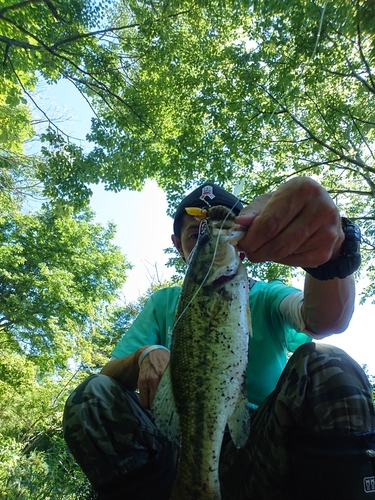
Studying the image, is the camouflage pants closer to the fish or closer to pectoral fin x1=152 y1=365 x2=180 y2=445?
the fish

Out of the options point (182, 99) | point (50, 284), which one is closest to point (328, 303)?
point (182, 99)

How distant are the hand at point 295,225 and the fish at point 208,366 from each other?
0.31 feet

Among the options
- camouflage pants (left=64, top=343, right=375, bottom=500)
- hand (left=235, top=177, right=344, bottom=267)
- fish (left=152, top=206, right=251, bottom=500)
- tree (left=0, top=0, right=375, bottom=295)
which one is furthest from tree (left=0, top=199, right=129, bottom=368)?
hand (left=235, top=177, right=344, bottom=267)

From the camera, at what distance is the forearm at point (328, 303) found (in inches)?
61.6

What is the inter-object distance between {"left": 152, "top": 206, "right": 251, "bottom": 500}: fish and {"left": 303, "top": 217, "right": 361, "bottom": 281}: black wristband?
0.38 m

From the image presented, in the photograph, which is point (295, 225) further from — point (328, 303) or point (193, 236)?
point (193, 236)

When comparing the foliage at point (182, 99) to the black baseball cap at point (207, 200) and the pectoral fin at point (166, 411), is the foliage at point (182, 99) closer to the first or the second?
the black baseball cap at point (207, 200)

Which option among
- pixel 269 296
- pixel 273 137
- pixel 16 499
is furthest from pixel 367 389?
pixel 273 137

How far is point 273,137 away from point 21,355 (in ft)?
38.3

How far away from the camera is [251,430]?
1.53 meters

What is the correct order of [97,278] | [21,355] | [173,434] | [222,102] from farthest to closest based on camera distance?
[97,278], [21,355], [222,102], [173,434]

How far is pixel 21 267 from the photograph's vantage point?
13.0 meters

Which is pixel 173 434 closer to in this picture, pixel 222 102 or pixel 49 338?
pixel 222 102

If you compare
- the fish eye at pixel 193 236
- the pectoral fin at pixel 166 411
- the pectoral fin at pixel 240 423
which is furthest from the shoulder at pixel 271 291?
the pectoral fin at pixel 166 411
